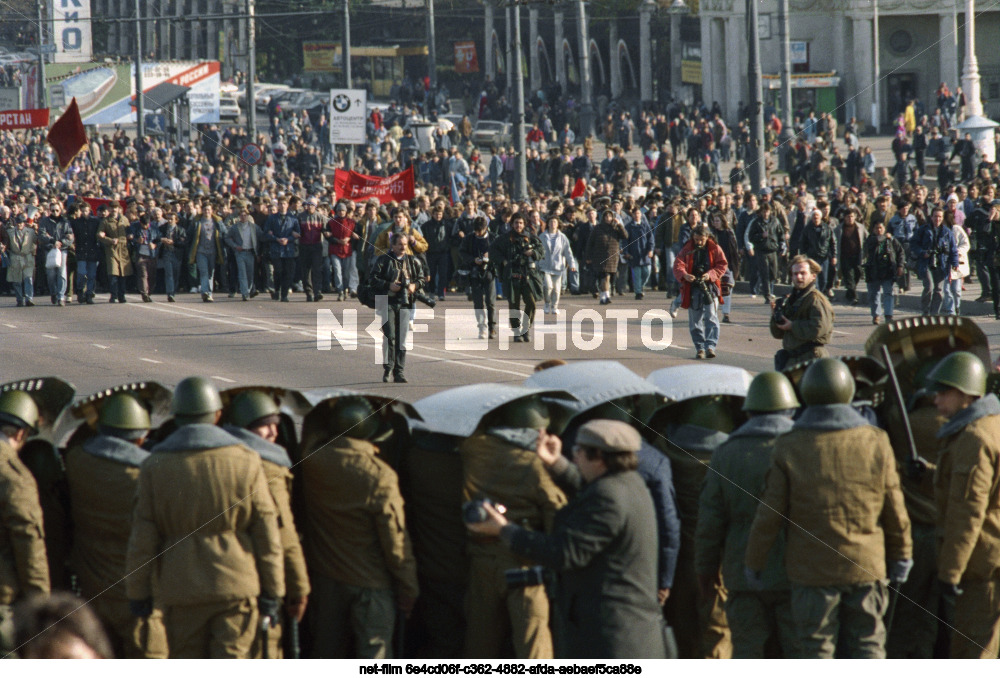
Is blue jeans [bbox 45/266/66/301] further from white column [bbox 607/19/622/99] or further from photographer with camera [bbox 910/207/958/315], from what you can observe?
white column [bbox 607/19/622/99]

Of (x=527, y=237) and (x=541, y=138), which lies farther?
(x=541, y=138)

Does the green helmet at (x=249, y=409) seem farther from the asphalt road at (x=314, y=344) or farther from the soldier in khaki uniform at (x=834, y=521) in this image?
the asphalt road at (x=314, y=344)

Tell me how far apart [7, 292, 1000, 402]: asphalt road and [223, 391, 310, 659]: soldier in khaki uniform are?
7.23 metres

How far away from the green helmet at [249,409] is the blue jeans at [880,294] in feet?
44.4

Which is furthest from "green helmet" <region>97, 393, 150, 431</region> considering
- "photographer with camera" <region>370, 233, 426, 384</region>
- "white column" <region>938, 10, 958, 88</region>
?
"white column" <region>938, 10, 958, 88</region>

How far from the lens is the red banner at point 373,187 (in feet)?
78.8

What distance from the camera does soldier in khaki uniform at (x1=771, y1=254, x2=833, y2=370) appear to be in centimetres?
1058

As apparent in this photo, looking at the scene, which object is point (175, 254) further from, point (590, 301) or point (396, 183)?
point (590, 301)

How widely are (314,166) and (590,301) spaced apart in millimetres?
22338

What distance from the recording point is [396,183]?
24.1 m

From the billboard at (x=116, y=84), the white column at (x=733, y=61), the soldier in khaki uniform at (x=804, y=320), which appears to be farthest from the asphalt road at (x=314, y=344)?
the white column at (x=733, y=61)

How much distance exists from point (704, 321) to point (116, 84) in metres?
42.6

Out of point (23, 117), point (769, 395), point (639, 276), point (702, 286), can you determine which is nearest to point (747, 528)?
point (769, 395)

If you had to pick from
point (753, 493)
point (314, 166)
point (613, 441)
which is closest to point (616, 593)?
point (613, 441)
